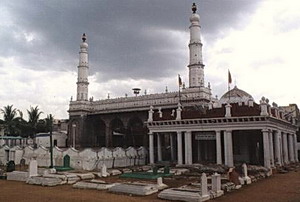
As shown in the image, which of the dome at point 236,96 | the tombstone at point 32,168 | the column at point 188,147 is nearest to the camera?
the tombstone at point 32,168

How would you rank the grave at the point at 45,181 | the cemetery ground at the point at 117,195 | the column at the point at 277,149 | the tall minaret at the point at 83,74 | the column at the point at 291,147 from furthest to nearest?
the tall minaret at the point at 83,74, the column at the point at 291,147, the column at the point at 277,149, the grave at the point at 45,181, the cemetery ground at the point at 117,195

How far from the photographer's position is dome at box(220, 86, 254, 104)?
34.7 metres

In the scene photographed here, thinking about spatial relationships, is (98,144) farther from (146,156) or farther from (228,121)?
(228,121)

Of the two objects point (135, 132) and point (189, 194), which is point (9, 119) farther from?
point (189, 194)

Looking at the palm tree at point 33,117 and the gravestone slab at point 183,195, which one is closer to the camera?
the gravestone slab at point 183,195

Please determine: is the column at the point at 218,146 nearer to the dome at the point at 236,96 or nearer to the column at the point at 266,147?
the column at the point at 266,147

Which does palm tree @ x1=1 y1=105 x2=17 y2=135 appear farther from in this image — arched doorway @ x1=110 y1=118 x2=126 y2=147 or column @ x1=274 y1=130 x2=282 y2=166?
column @ x1=274 y1=130 x2=282 y2=166

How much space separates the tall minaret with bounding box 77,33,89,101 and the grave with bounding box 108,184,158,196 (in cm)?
3506

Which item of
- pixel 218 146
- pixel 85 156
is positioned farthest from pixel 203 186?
pixel 85 156

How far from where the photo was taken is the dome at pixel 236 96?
3469cm

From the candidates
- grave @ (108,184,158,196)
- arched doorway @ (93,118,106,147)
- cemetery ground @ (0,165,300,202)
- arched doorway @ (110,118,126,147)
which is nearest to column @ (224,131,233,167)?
cemetery ground @ (0,165,300,202)

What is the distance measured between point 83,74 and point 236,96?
2679 cm

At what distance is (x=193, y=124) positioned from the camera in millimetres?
29953

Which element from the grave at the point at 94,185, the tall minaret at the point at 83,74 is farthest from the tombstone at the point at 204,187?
the tall minaret at the point at 83,74
